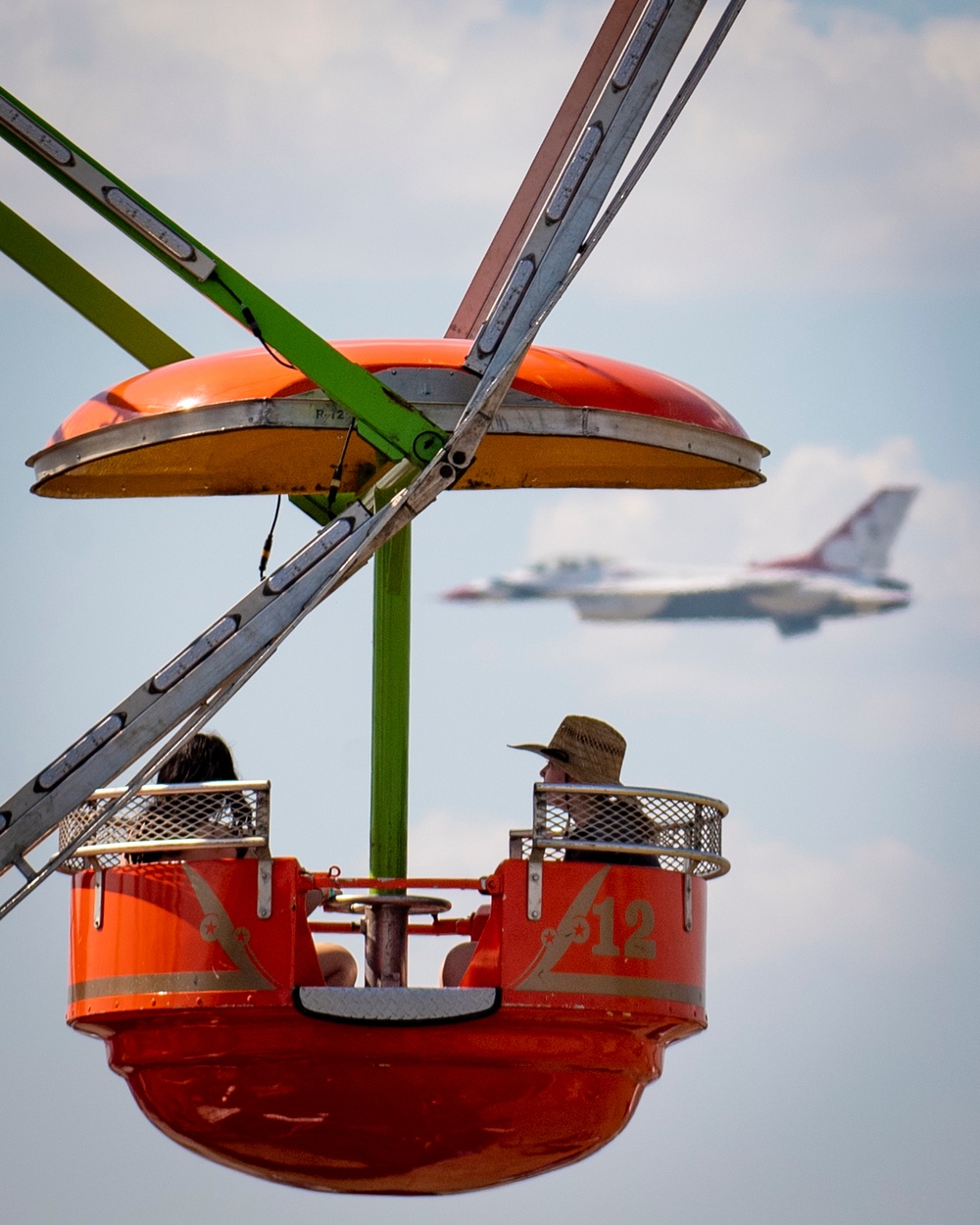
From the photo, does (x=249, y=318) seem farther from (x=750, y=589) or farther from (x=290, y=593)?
(x=750, y=589)

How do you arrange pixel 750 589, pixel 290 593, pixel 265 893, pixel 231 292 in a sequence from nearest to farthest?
pixel 290 593 → pixel 231 292 → pixel 265 893 → pixel 750 589

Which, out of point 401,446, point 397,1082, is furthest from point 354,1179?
point 401,446

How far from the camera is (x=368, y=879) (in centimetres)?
1123

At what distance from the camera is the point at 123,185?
35.8 feet

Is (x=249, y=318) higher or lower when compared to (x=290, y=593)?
higher

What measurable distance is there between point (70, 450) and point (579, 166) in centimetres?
299

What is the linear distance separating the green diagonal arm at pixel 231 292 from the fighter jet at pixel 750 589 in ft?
159

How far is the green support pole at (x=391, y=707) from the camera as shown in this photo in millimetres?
12586

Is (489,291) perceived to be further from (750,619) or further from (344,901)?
(750,619)

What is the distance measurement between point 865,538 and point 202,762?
67447mm

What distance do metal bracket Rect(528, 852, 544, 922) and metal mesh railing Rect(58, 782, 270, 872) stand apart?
127 centimetres

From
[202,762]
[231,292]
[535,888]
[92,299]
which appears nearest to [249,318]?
[231,292]

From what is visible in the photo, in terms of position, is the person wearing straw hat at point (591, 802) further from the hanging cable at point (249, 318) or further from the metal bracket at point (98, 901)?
the hanging cable at point (249, 318)

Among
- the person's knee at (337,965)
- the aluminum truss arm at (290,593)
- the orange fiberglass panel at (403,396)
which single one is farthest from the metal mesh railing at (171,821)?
the orange fiberglass panel at (403,396)
